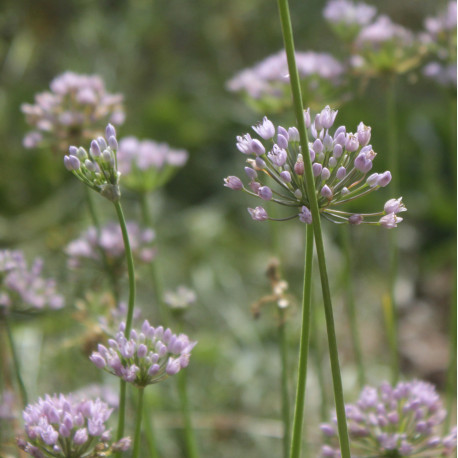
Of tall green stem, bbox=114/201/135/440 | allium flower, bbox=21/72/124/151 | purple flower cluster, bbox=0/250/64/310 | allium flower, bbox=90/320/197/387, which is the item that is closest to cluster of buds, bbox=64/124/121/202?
tall green stem, bbox=114/201/135/440

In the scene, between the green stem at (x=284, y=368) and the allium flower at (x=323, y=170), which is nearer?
the allium flower at (x=323, y=170)

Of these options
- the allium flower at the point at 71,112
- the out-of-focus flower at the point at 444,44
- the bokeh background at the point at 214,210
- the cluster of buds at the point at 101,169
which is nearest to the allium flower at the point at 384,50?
the out-of-focus flower at the point at 444,44

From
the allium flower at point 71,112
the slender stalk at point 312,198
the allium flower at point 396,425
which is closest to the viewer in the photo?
the slender stalk at point 312,198

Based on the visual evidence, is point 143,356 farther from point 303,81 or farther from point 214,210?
point 214,210

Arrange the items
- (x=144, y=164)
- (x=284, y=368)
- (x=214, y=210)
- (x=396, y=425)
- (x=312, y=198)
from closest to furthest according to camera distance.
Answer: (x=312, y=198)
(x=396, y=425)
(x=284, y=368)
(x=144, y=164)
(x=214, y=210)

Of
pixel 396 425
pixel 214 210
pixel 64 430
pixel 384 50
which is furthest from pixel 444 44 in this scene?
pixel 214 210

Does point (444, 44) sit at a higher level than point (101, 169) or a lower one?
higher

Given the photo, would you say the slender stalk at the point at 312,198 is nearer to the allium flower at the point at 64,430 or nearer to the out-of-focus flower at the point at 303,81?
the allium flower at the point at 64,430
